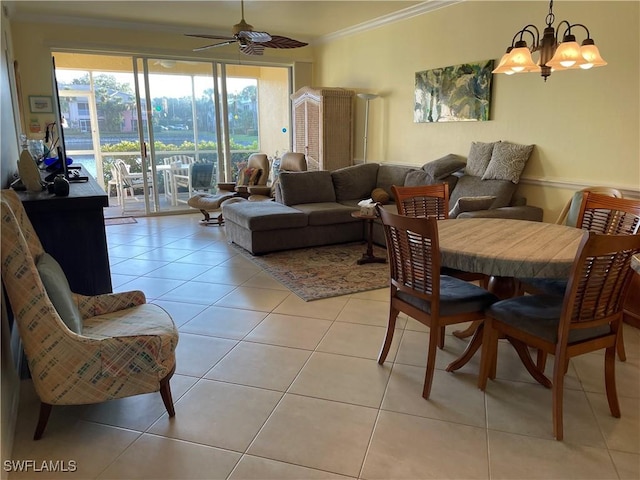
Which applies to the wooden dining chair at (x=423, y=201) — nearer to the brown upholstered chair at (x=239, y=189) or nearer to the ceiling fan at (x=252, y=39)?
the ceiling fan at (x=252, y=39)

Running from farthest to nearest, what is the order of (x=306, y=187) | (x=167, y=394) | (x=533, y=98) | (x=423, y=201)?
(x=306, y=187) → (x=533, y=98) → (x=423, y=201) → (x=167, y=394)

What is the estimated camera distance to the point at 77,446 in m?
1.90

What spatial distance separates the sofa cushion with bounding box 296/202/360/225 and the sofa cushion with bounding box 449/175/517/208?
1154 mm

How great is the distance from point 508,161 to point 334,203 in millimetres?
1987

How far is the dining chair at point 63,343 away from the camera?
176 cm

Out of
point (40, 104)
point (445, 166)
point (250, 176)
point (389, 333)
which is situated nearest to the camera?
point (389, 333)

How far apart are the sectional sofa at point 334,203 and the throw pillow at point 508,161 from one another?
61 mm

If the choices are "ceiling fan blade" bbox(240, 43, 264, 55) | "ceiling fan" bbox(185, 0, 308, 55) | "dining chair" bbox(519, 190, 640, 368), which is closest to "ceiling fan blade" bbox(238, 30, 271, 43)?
"ceiling fan" bbox(185, 0, 308, 55)

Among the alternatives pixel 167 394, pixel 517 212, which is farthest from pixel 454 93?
pixel 167 394

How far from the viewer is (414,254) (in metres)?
2.22

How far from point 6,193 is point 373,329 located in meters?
2.20

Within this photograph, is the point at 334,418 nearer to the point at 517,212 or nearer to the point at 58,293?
the point at 58,293

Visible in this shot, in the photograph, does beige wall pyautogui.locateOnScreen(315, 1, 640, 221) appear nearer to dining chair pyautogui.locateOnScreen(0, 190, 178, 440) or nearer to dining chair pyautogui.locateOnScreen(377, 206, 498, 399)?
dining chair pyautogui.locateOnScreen(377, 206, 498, 399)

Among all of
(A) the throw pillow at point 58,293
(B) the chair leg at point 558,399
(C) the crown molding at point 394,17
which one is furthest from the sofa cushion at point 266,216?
(B) the chair leg at point 558,399
